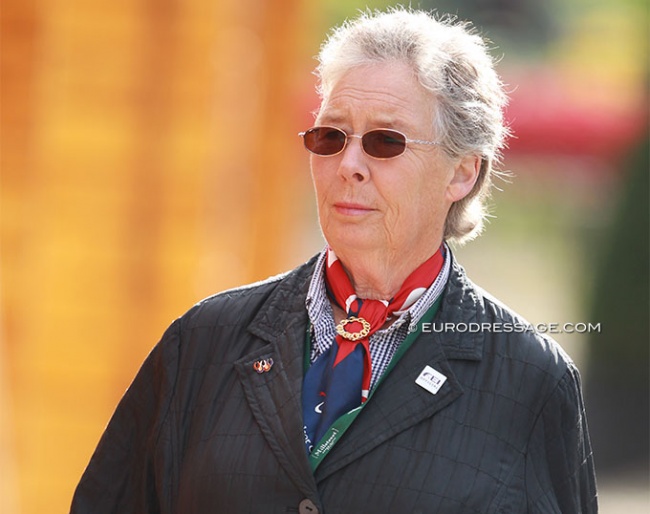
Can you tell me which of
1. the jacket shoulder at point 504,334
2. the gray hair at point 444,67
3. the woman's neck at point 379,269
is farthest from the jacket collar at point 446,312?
the gray hair at point 444,67

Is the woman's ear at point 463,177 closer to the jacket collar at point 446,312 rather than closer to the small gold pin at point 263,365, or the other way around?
the jacket collar at point 446,312

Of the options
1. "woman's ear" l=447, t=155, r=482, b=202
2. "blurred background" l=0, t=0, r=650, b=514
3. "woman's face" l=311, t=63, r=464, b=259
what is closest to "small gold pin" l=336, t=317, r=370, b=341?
"woman's face" l=311, t=63, r=464, b=259

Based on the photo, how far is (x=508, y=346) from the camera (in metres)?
2.46

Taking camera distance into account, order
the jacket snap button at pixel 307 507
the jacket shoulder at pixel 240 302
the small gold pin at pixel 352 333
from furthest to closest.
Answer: the jacket shoulder at pixel 240 302 < the small gold pin at pixel 352 333 < the jacket snap button at pixel 307 507

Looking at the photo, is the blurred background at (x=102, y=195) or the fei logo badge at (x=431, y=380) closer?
the fei logo badge at (x=431, y=380)

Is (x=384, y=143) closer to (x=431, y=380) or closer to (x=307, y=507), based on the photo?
(x=431, y=380)

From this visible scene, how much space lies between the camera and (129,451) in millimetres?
2602

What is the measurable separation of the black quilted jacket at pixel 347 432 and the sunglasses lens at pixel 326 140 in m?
0.34

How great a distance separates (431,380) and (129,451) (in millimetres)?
753

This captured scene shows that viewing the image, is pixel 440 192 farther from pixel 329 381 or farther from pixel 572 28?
pixel 572 28

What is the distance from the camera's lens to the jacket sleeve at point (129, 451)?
8.42 ft

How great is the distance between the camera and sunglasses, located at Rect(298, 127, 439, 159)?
2.46 metres

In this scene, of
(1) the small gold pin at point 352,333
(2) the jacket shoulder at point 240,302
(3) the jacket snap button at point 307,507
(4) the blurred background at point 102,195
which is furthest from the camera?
(4) the blurred background at point 102,195

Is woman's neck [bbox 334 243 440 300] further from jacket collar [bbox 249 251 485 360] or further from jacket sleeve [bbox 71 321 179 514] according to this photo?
jacket sleeve [bbox 71 321 179 514]
